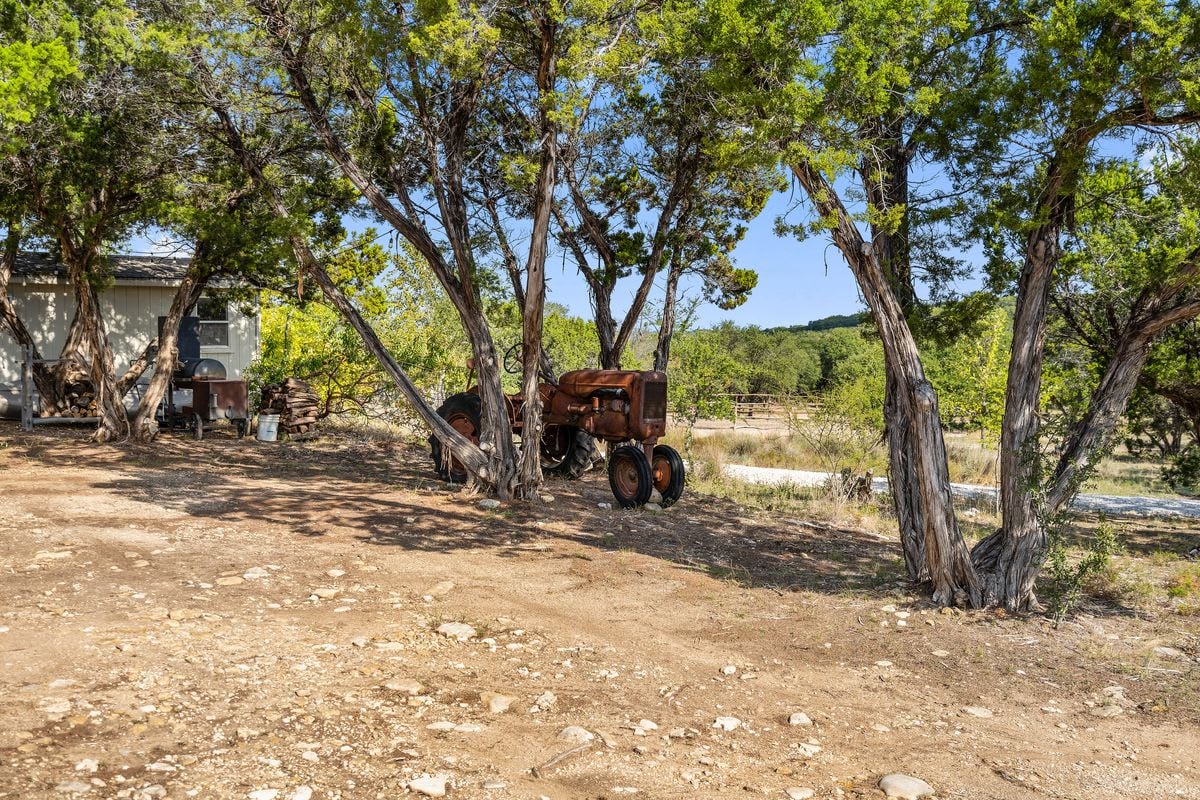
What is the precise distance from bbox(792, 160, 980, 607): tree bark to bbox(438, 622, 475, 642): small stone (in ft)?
11.0

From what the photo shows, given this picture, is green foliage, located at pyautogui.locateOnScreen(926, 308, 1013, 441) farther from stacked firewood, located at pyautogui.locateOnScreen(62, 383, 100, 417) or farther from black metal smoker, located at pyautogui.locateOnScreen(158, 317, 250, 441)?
stacked firewood, located at pyautogui.locateOnScreen(62, 383, 100, 417)

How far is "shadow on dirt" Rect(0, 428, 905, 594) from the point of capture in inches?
324

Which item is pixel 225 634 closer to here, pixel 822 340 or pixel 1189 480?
pixel 1189 480

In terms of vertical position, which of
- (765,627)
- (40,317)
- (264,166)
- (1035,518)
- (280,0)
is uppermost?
(280,0)

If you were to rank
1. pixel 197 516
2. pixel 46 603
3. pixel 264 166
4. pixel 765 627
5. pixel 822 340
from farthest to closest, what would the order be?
1. pixel 822 340
2. pixel 264 166
3. pixel 197 516
4. pixel 765 627
5. pixel 46 603

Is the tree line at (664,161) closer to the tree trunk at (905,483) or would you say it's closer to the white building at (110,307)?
the tree trunk at (905,483)

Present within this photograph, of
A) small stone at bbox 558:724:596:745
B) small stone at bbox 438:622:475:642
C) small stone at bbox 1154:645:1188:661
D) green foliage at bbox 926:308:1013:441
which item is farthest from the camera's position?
green foliage at bbox 926:308:1013:441

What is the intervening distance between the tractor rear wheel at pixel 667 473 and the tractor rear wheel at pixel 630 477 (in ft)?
0.90

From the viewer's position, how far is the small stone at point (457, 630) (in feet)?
18.1

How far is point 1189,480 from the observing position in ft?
41.3

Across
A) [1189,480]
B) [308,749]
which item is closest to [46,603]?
[308,749]

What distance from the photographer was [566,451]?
12.6 metres

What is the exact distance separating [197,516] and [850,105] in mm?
6787

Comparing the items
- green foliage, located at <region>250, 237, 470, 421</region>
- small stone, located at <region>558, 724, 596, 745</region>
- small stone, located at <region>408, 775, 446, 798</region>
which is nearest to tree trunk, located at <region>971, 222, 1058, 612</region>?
small stone, located at <region>558, 724, 596, 745</region>
